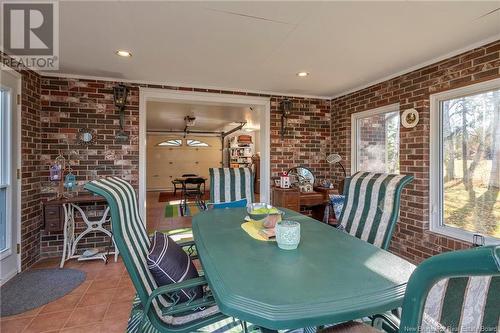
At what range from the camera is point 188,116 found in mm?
6523

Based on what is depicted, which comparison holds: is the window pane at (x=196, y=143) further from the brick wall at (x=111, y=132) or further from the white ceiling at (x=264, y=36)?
the white ceiling at (x=264, y=36)

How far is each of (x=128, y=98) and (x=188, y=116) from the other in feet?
10.2

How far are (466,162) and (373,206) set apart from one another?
5.07ft

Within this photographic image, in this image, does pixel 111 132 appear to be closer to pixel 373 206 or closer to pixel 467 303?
pixel 373 206

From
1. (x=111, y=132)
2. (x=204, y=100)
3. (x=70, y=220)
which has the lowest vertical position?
(x=70, y=220)

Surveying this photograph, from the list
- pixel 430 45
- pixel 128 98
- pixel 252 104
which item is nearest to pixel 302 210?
pixel 252 104

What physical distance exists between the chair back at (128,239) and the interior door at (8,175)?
2152 mm

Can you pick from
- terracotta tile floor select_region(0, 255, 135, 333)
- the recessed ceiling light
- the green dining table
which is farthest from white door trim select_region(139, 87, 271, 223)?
the green dining table

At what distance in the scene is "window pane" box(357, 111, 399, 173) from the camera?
334cm

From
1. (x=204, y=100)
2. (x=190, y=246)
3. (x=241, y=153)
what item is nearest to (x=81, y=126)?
(x=204, y=100)

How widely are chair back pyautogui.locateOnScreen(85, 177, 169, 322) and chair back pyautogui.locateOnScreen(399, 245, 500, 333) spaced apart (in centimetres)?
106

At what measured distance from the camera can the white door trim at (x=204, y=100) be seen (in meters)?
3.49

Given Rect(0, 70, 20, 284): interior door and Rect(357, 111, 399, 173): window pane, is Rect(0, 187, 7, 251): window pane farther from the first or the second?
Rect(357, 111, 399, 173): window pane

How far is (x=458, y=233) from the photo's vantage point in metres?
2.56
